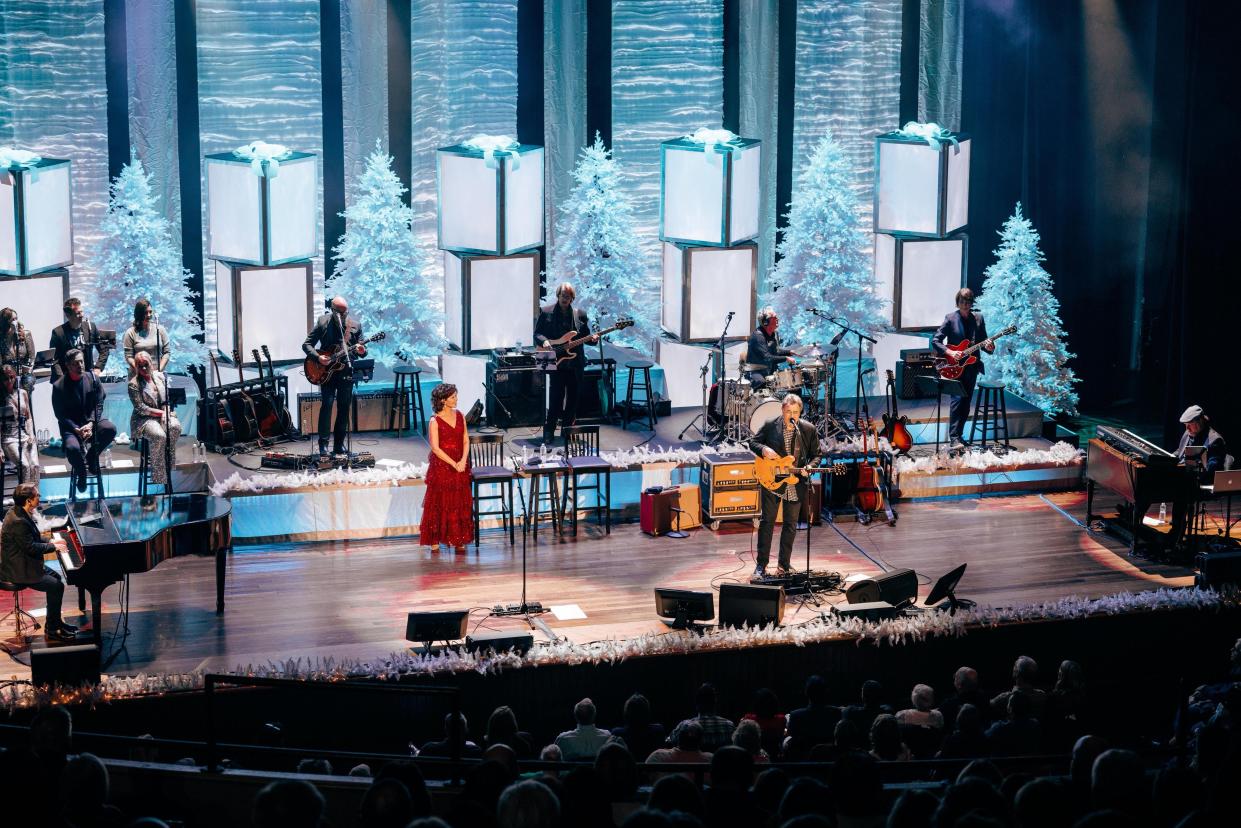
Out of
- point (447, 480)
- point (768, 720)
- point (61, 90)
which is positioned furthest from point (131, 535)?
point (61, 90)

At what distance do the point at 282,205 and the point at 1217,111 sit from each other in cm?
898

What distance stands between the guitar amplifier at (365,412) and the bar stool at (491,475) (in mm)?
1912

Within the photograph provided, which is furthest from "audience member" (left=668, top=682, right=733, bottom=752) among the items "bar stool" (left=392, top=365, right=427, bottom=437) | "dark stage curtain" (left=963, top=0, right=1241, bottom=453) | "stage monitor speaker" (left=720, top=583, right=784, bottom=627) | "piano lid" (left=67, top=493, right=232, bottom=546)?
"dark stage curtain" (left=963, top=0, right=1241, bottom=453)

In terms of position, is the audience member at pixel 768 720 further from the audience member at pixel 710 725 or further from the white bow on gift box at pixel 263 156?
the white bow on gift box at pixel 263 156

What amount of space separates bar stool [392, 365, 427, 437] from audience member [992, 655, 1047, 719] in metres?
7.54

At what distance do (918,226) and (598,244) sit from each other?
3.52 m

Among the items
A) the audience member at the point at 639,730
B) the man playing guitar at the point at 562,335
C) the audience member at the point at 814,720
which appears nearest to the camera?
the audience member at the point at 639,730

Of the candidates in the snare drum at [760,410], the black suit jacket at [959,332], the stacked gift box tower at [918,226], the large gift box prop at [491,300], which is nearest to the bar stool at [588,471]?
the snare drum at [760,410]

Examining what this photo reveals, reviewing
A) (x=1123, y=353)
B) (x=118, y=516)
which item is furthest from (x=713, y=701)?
(x=1123, y=353)

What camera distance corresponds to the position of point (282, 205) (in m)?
14.9

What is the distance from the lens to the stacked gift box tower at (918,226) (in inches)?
660

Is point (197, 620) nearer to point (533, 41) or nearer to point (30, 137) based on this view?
point (30, 137)

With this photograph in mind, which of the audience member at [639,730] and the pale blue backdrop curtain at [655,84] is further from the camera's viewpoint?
the pale blue backdrop curtain at [655,84]

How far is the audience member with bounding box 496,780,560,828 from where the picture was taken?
5004mm
